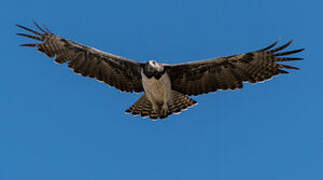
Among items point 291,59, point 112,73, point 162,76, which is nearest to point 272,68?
point 291,59

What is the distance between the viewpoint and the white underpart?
15.2 m

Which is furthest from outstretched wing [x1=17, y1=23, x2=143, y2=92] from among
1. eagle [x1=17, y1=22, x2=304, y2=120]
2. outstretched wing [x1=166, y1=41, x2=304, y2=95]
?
outstretched wing [x1=166, y1=41, x2=304, y2=95]

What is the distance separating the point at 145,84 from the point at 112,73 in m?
1.15

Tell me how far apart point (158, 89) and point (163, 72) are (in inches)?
16.4

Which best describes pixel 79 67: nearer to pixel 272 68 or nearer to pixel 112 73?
pixel 112 73

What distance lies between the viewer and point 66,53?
15930 mm

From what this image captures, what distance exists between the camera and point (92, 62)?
16031mm

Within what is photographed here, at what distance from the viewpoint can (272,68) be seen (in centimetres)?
1551

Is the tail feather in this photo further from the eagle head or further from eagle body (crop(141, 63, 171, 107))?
the eagle head

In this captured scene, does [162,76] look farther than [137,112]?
No

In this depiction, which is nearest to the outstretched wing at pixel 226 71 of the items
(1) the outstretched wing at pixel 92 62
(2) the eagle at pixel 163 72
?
(2) the eagle at pixel 163 72

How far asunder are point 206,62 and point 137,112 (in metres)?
2.17

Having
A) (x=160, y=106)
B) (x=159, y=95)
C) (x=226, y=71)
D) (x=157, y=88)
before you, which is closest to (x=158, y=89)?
(x=157, y=88)

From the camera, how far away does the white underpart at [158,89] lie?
15209mm
